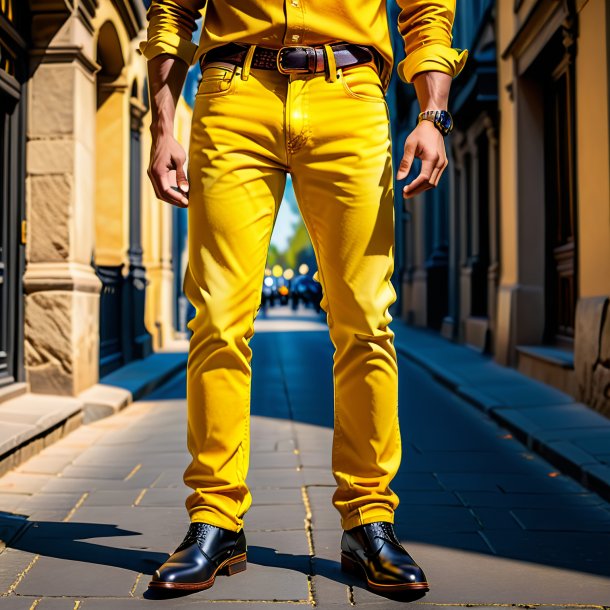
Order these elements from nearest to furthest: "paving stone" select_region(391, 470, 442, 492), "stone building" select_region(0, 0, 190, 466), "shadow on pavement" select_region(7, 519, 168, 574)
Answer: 1. "shadow on pavement" select_region(7, 519, 168, 574)
2. "paving stone" select_region(391, 470, 442, 492)
3. "stone building" select_region(0, 0, 190, 466)

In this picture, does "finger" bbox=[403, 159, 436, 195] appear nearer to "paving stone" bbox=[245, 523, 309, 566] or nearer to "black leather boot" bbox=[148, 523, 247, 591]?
"black leather boot" bbox=[148, 523, 247, 591]

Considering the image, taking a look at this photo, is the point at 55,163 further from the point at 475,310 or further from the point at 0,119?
the point at 475,310

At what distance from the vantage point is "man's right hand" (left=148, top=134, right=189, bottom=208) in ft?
8.12

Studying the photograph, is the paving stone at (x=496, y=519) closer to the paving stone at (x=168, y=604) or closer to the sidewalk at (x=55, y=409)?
the paving stone at (x=168, y=604)

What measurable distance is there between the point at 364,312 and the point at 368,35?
0.77 meters

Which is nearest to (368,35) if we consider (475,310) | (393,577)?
(393,577)

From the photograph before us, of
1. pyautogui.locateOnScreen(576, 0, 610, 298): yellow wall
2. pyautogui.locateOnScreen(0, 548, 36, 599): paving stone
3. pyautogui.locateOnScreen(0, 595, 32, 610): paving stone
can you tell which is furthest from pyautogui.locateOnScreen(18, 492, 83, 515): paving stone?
pyautogui.locateOnScreen(576, 0, 610, 298): yellow wall

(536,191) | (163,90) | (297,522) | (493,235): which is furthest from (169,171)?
(493,235)

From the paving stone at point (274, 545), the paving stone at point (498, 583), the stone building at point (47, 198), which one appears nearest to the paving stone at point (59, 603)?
the paving stone at point (274, 545)

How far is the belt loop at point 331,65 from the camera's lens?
2438mm

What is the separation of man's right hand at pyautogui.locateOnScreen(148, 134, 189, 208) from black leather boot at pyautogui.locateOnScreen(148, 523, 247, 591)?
0.90m

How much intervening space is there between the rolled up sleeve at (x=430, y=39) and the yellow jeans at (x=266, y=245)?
0.52 feet

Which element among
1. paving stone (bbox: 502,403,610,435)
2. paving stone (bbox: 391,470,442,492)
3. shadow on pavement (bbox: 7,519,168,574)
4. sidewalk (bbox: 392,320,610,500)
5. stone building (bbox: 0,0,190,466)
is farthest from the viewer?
stone building (bbox: 0,0,190,466)

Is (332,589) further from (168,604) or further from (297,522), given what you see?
(297,522)
